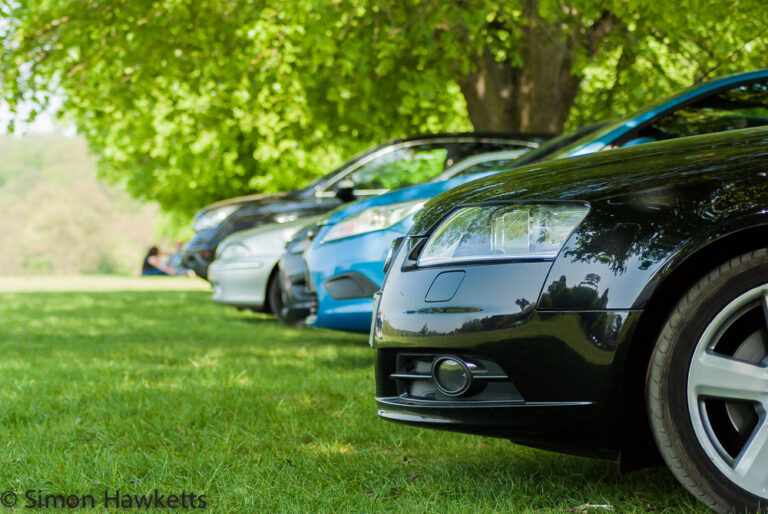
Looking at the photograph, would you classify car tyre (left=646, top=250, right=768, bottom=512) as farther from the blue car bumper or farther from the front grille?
the blue car bumper

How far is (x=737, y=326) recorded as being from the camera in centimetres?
261

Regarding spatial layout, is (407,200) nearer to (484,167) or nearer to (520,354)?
(484,167)

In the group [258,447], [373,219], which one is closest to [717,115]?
[373,219]

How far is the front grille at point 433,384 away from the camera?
8.95 feet

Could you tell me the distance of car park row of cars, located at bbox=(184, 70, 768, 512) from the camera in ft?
8.23

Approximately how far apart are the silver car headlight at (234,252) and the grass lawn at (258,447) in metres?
2.51

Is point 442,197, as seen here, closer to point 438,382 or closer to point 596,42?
point 438,382

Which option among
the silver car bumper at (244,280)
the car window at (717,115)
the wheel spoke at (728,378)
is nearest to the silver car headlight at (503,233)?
the wheel spoke at (728,378)

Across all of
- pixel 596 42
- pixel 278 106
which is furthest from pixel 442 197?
pixel 278 106

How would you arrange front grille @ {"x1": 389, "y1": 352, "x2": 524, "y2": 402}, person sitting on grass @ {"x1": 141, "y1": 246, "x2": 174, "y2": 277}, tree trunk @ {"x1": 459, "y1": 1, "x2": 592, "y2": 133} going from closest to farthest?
front grille @ {"x1": 389, "y1": 352, "x2": 524, "y2": 402}
tree trunk @ {"x1": 459, "y1": 1, "x2": 592, "y2": 133}
person sitting on grass @ {"x1": 141, "y1": 246, "x2": 174, "y2": 277}

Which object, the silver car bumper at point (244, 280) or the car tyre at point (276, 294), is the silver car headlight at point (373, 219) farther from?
the car tyre at point (276, 294)

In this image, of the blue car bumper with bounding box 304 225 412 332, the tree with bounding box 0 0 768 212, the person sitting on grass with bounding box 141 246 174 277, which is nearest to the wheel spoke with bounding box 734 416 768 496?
the blue car bumper with bounding box 304 225 412 332

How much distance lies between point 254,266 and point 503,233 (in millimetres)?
6349

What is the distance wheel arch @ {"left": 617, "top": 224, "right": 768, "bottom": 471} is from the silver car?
20.3ft
